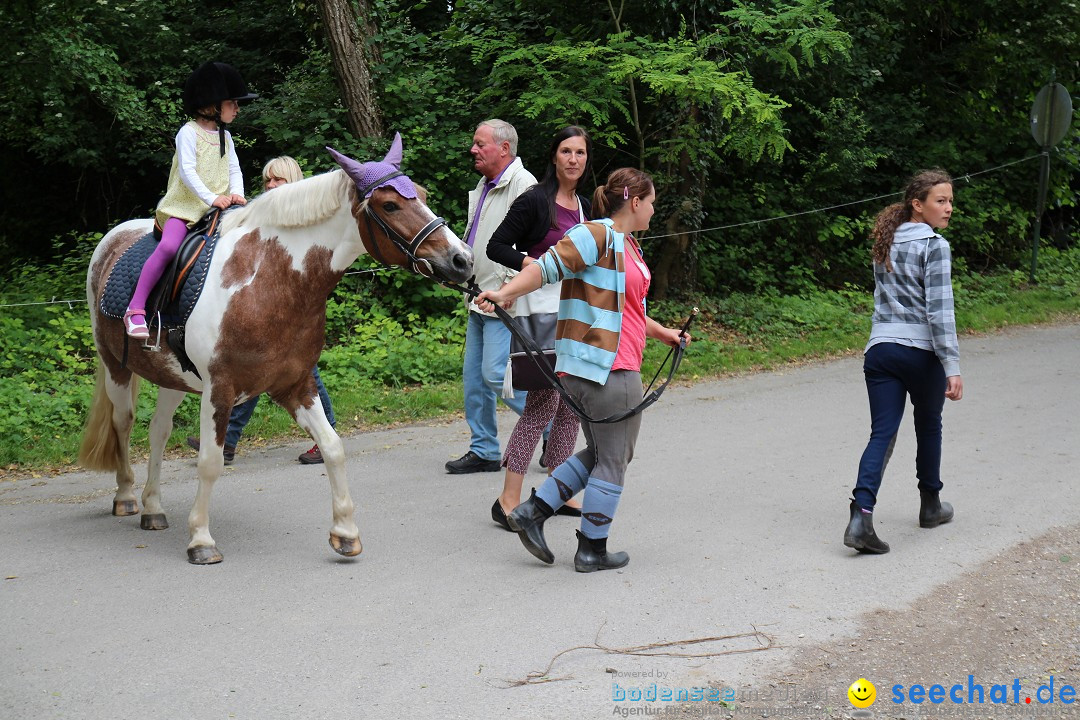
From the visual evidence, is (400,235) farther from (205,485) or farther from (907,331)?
(907,331)

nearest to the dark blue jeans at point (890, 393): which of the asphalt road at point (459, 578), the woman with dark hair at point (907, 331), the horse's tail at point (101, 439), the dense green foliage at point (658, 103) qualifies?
the woman with dark hair at point (907, 331)

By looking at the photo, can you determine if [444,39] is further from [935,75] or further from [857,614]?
[857,614]

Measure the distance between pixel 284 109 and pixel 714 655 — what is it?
35.5 feet

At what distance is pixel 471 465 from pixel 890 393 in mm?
2922

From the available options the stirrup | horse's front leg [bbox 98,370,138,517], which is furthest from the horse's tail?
the stirrup

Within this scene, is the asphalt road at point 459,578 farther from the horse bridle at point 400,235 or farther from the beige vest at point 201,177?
the beige vest at point 201,177

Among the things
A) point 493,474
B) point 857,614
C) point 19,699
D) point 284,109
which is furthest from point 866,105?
point 19,699

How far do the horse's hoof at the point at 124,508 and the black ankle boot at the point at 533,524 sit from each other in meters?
2.56

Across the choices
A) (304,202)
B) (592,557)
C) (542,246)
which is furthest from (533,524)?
(304,202)

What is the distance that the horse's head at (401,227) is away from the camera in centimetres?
489

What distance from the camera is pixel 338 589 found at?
4.93 metres

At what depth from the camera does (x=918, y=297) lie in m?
5.45

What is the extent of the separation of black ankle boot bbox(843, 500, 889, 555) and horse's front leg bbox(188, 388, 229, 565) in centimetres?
324

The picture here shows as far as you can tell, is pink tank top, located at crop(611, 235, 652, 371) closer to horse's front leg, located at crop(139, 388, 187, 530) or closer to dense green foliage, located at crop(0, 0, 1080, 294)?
horse's front leg, located at crop(139, 388, 187, 530)
